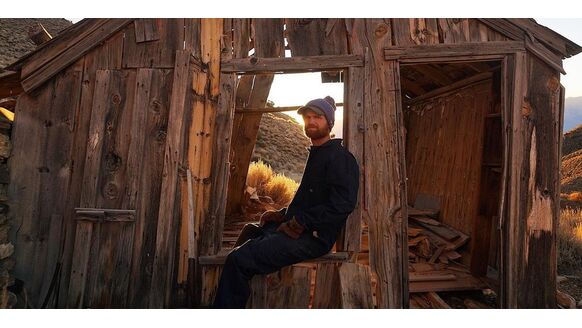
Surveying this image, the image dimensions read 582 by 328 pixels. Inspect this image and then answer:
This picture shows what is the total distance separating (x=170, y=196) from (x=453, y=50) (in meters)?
3.33

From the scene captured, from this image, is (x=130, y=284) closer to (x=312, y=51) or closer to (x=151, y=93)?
(x=151, y=93)

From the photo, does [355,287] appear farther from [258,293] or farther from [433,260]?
[433,260]

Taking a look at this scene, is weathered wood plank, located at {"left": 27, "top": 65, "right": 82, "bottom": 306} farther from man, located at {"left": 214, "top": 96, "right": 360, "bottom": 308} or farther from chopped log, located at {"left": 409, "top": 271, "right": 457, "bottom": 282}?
chopped log, located at {"left": 409, "top": 271, "right": 457, "bottom": 282}

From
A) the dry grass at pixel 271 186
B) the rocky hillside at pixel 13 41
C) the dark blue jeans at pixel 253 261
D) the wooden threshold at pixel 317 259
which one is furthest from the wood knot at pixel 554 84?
the rocky hillside at pixel 13 41

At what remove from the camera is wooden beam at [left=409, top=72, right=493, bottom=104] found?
610 cm

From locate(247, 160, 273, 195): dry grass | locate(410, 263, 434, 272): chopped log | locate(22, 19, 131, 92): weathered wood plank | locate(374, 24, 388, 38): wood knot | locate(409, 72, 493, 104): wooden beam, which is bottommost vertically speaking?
locate(410, 263, 434, 272): chopped log

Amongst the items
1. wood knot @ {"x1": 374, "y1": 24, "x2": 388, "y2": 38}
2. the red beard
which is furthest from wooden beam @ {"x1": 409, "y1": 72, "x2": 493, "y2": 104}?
the red beard

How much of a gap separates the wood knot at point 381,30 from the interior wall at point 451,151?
8.83ft

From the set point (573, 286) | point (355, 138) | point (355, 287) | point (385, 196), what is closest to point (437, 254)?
point (573, 286)

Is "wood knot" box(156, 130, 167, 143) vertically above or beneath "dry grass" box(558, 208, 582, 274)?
above

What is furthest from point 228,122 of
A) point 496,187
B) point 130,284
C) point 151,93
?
point 496,187

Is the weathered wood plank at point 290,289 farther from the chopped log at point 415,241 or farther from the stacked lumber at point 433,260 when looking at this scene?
the chopped log at point 415,241

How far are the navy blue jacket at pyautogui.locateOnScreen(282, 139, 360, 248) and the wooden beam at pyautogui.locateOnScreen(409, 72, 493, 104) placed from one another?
4.01m

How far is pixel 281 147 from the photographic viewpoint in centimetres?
2066
